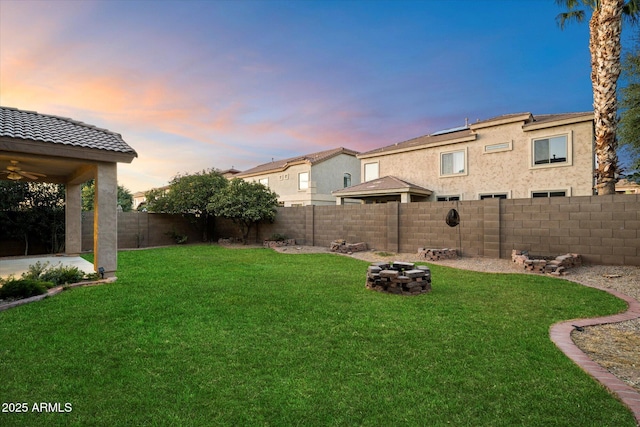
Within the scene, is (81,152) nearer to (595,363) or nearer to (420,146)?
(595,363)

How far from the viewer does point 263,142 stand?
21812 mm

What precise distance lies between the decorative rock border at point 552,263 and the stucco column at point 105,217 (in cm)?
1124

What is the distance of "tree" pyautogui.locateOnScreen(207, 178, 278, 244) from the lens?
56.1ft

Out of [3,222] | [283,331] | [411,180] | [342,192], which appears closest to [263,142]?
[342,192]

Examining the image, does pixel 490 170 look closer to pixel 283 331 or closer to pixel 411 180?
pixel 411 180

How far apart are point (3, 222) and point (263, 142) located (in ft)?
45.2

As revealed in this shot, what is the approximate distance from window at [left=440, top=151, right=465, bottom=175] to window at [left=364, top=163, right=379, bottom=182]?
4776 mm

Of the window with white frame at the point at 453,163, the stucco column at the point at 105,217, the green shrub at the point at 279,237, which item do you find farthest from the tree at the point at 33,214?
the window with white frame at the point at 453,163

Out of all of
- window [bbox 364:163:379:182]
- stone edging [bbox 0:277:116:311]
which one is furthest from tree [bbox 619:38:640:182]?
stone edging [bbox 0:277:116:311]

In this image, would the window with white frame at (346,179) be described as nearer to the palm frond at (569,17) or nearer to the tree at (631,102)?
the palm frond at (569,17)

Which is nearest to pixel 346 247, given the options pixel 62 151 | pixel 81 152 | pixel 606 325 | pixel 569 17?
pixel 606 325

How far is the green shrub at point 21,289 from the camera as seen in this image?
5758mm

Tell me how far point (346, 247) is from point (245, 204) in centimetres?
648

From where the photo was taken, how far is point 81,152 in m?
7.25
